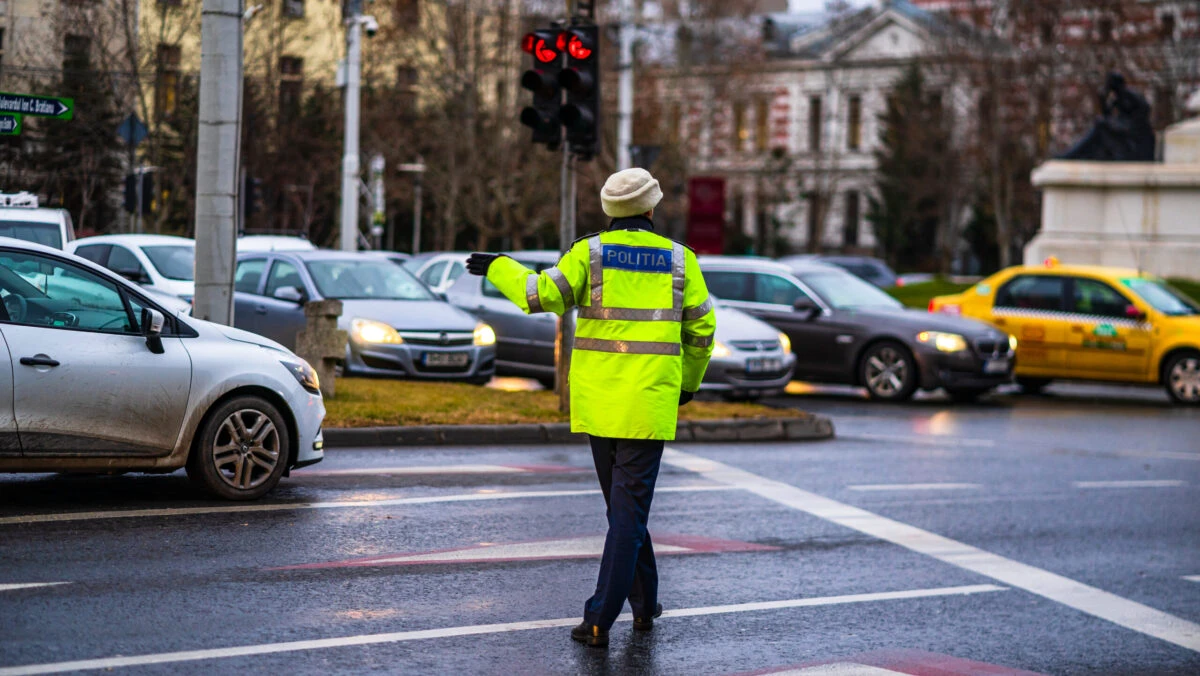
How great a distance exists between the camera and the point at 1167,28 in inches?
2071

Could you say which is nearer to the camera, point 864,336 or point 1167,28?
point 864,336

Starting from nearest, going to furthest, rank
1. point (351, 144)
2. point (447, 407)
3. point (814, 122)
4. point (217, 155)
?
1. point (217, 155)
2. point (447, 407)
3. point (351, 144)
4. point (814, 122)

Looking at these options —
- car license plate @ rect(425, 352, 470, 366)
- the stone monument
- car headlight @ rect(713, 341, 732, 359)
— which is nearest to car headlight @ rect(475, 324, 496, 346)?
car license plate @ rect(425, 352, 470, 366)

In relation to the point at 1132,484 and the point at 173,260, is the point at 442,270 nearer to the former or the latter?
the point at 173,260

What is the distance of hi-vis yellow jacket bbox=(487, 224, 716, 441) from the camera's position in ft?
20.7

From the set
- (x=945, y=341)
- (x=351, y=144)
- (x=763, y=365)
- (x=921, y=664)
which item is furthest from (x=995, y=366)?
(x=351, y=144)

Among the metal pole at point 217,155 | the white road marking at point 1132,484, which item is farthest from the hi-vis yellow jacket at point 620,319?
the metal pole at point 217,155

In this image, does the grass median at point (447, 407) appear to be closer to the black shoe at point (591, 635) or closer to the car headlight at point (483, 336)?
the car headlight at point (483, 336)

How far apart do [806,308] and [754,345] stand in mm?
2242

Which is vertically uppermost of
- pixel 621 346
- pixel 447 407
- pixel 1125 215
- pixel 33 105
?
pixel 1125 215

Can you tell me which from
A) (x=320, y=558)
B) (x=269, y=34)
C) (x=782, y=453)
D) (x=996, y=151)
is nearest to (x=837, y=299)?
(x=782, y=453)

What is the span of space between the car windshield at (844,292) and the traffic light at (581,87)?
703 centimetres

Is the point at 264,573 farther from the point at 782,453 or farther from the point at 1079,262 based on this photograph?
the point at 1079,262

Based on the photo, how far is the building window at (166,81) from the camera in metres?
27.5
